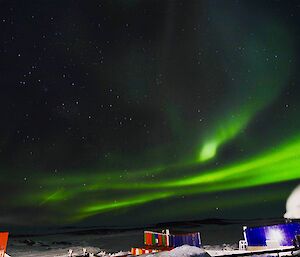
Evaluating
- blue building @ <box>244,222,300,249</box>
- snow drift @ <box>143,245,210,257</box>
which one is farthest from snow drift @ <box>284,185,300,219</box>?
snow drift @ <box>143,245,210,257</box>

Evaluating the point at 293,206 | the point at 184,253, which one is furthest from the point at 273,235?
the point at 293,206

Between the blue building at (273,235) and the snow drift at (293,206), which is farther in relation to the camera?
the snow drift at (293,206)

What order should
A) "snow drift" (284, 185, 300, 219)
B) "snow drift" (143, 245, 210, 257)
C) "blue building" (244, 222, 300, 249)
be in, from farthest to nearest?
"snow drift" (284, 185, 300, 219)
"blue building" (244, 222, 300, 249)
"snow drift" (143, 245, 210, 257)

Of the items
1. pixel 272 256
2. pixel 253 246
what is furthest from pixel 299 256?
pixel 253 246

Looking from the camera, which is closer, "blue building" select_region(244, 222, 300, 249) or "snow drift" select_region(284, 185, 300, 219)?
"blue building" select_region(244, 222, 300, 249)

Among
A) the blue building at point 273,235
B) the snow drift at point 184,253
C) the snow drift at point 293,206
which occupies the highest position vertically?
the snow drift at point 293,206

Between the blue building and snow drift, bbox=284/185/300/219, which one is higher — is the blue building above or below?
below

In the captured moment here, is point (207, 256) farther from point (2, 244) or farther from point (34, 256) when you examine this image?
point (34, 256)

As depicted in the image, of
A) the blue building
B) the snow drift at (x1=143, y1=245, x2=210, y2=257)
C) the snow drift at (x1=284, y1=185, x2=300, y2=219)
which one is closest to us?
the snow drift at (x1=143, y1=245, x2=210, y2=257)

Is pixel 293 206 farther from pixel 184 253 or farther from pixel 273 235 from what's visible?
pixel 184 253

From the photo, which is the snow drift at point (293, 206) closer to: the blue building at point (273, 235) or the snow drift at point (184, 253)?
the blue building at point (273, 235)

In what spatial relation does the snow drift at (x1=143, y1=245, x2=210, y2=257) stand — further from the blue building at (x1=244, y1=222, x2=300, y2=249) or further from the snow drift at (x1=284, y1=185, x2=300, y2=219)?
the snow drift at (x1=284, y1=185, x2=300, y2=219)

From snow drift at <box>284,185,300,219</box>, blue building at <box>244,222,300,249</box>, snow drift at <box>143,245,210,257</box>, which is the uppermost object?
snow drift at <box>284,185,300,219</box>

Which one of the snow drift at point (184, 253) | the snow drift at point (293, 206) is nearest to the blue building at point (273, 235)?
the snow drift at point (184, 253)
